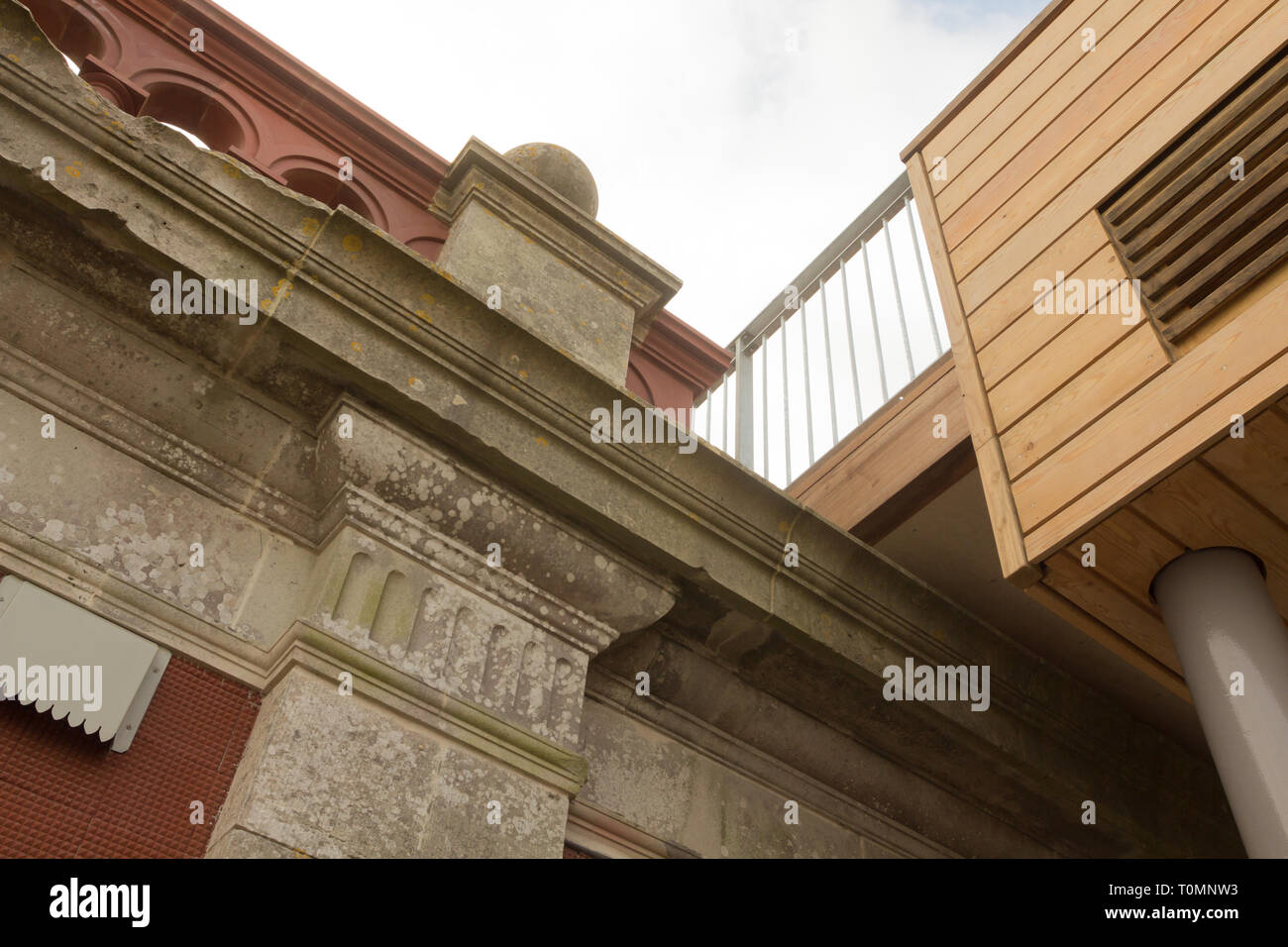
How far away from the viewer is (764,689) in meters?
3.45

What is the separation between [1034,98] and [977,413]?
1.26m

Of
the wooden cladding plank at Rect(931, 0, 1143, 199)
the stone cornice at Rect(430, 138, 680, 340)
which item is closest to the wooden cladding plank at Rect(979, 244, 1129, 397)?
→ the wooden cladding plank at Rect(931, 0, 1143, 199)

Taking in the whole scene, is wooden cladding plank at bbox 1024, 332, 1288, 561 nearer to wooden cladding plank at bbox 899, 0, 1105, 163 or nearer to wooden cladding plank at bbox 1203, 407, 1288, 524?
wooden cladding plank at bbox 1203, 407, 1288, 524

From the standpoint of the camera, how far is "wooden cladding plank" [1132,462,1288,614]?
252 centimetres

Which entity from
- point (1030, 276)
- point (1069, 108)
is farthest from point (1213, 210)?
point (1069, 108)

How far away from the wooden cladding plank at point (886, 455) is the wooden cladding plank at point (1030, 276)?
31 centimetres

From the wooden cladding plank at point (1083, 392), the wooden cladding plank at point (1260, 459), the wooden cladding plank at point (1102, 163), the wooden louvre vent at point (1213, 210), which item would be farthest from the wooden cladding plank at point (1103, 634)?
the wooden cladding plank at point (1102, 163)

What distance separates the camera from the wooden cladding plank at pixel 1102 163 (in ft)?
9.58

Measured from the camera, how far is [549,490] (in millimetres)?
2957

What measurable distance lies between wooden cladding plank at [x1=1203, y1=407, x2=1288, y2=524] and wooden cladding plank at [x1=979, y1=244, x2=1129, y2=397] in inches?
19.1

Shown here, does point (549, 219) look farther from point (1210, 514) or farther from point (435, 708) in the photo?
point (1210, 514)

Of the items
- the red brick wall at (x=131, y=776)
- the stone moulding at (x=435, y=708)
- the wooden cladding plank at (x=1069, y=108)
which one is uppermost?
the wooden cladding plank at (x=1069, y=108)

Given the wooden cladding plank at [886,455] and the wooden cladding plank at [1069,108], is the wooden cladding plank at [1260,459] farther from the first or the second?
the wooden cladding plank at [1069,108]
